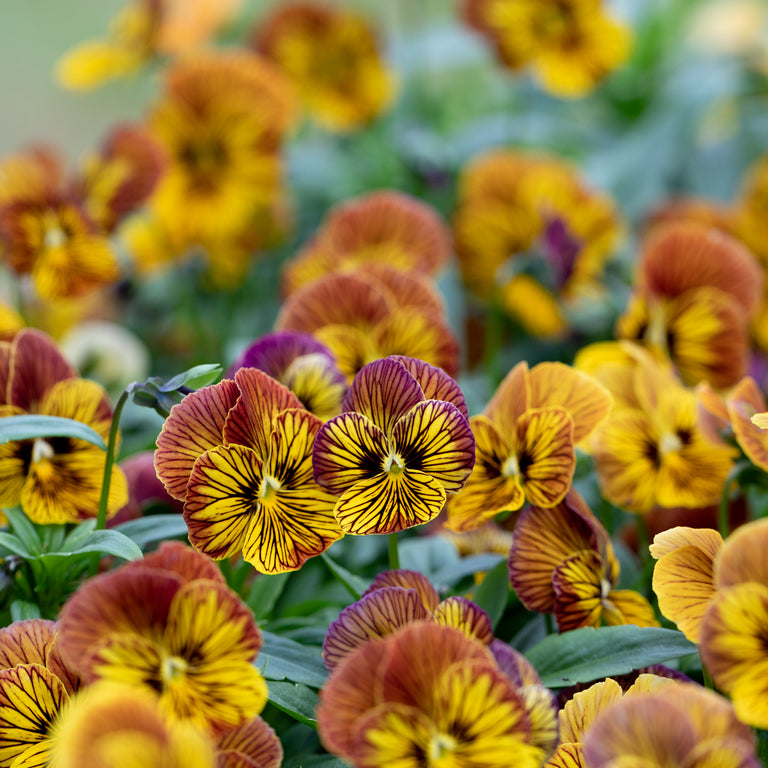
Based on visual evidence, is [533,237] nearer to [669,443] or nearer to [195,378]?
[669,443]

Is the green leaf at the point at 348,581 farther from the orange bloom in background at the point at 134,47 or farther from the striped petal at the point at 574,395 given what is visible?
the orange bloom in background at the point at 134,47

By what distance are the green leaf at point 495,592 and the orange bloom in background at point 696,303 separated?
1.09 feet

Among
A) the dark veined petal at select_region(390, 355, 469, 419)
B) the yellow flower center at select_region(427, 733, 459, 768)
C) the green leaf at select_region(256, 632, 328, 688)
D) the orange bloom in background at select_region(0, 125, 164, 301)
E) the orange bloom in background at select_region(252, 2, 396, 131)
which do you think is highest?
the orange bloom in background at select_region(252, 2, 396, 131)

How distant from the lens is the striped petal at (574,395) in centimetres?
59

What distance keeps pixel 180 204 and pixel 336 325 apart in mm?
570

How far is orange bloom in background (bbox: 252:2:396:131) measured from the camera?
1.41 metres

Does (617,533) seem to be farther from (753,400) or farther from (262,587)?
(262,587)

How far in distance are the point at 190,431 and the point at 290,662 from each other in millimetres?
132

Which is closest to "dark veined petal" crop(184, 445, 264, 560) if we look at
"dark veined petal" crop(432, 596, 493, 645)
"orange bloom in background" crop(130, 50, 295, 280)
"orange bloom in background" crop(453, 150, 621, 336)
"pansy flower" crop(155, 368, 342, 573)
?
"pansy flower" crop(155, 368, 342, 573)

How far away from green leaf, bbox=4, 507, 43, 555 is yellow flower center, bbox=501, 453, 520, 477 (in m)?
0.27

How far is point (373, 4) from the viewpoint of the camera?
3.11m

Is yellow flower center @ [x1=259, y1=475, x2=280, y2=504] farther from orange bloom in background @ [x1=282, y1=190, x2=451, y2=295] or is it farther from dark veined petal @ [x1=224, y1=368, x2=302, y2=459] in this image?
orange bloom in background @ [x1=282, y1=190, x2=451, y2=295]

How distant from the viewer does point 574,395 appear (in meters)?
0.60

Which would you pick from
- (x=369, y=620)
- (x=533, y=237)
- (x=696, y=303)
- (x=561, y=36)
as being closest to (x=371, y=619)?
(x=369, y=620)
